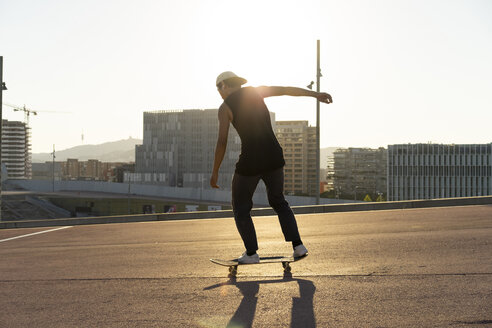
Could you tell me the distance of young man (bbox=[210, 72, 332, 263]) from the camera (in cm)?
470

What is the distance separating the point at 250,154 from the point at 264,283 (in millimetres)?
A: 1123

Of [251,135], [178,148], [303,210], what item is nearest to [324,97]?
[251,135]

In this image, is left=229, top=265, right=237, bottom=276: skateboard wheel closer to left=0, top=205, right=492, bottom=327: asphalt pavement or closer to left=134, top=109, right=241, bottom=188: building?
left=0, top=205, right=492, bottom=327: asphalt pavement

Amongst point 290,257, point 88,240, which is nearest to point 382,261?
point 290,257

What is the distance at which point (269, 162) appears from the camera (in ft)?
15.5

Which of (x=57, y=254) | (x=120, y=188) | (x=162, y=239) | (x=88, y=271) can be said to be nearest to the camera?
(x=88, y=271)

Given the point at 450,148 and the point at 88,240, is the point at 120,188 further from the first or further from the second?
the point at 88,240

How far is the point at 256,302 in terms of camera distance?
3.66 meters

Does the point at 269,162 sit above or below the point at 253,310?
above

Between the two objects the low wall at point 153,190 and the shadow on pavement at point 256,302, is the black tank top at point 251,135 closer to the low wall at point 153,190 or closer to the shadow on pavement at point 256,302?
the shadow on pavement at point 256,302

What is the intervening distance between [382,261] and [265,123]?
5.54ft

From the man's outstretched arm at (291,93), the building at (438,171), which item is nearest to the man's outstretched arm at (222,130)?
the man's outstretched arm at (291,93)

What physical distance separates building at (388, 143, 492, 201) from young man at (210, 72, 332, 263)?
515 ft

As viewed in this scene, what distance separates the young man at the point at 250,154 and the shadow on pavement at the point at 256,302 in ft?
1.56
